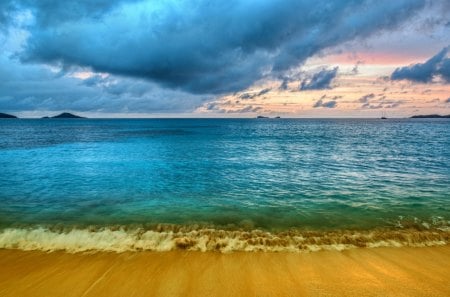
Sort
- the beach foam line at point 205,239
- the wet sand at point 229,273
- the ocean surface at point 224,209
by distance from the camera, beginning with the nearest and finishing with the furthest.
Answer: the wet sand at point 229,273 → the beach foam line at point 205,239 → the ocean surface at point 224,209

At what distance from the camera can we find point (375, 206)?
45.3ft

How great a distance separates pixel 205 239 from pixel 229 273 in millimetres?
2601

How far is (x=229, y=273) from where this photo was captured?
722cm

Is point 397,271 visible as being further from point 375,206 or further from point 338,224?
point 375,206

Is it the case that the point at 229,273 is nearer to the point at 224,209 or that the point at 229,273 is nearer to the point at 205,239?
the point at 205,239

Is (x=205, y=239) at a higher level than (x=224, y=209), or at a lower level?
higher

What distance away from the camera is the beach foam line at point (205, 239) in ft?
29.6

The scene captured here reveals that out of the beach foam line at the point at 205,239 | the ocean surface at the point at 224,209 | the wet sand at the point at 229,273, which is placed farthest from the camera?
the ocean surface at the point at 224,209

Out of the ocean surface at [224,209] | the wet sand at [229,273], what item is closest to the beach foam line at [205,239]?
the ocean surface at [224,209]

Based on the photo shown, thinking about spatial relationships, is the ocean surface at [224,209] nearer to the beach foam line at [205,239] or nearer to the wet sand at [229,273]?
the beach foam line at [205,239]

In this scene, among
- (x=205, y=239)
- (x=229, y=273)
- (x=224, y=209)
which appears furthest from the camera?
(x=224, y=209)

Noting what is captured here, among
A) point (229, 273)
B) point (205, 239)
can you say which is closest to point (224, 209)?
point (205, 239)

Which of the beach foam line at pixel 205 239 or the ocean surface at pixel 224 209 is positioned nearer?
the beach foam line at pixel 205 239

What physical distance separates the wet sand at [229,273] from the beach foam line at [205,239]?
46 cm
